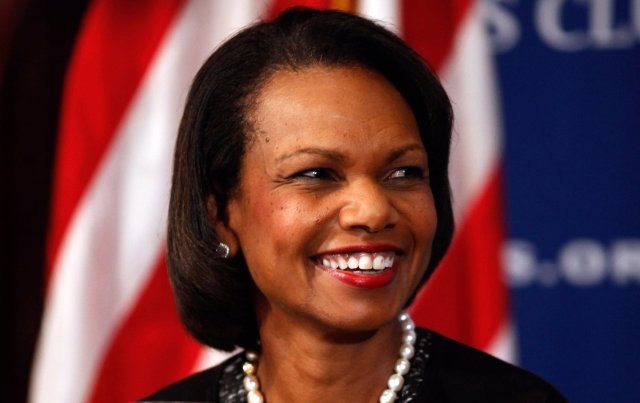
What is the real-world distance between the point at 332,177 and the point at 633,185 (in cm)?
113

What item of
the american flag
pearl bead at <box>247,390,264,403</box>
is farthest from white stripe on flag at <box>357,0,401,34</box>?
pearl bead at <box>247,390,264,403</box>

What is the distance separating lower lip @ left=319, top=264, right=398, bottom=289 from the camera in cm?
145

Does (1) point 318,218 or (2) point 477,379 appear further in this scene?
(2) point 477,379

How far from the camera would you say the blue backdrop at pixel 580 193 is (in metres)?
2.38

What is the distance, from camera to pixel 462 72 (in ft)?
7.84

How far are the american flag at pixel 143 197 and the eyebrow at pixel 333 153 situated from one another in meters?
0.93

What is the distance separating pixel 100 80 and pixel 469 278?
2.94 ft

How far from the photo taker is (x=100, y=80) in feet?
Answer: 7.93

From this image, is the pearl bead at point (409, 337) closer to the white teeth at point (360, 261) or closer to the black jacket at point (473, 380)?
the black jacket at point (473, 380)

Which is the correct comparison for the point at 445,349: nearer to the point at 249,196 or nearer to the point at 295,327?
the point at 295,327

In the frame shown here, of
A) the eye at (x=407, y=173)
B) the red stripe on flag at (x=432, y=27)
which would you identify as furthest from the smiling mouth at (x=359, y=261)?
the red stripe on flag at (x=432, y=27)

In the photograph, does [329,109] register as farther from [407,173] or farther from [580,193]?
[580,193]

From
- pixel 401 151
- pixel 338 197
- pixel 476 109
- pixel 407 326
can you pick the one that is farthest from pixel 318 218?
pixel 476 109

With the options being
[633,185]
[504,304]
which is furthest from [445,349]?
[633,185]
